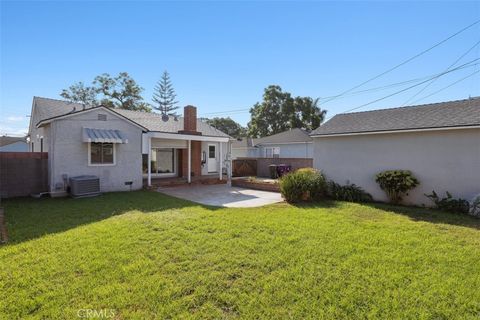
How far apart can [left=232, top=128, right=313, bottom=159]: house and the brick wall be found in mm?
22745

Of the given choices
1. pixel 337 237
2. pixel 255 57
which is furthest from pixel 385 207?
pixel 255 57

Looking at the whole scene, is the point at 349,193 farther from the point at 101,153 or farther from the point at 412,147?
the point at 101,153

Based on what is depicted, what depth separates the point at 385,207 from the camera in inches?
409

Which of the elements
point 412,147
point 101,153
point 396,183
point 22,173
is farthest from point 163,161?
point 412,147

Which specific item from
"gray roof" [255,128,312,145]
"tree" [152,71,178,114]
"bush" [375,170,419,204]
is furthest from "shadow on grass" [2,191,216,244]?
"tree" [152,71,178,114]

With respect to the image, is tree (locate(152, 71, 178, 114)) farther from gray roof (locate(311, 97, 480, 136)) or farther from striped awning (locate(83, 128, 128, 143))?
gray roof (locate(311, 97, 480, 136))

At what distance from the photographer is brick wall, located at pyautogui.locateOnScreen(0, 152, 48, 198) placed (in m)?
11.2

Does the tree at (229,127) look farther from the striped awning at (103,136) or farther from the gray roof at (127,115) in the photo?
the striped awning at (103,136)

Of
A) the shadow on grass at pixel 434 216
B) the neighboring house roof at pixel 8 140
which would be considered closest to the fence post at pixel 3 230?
the shadow on grass at pixel 434 216

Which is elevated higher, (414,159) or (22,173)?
(414,159)

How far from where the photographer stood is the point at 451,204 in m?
9.59

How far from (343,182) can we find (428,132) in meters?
4.26

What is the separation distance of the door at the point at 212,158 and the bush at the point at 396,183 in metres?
13.2

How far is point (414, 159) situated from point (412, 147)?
0.53 meters
